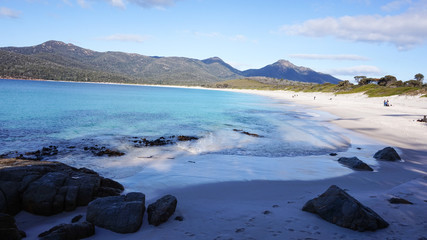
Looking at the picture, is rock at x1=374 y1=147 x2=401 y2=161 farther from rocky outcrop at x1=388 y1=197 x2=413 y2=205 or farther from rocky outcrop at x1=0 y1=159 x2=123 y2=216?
rocky outcrop at x1=0 y1=159 x2=123 y2=216

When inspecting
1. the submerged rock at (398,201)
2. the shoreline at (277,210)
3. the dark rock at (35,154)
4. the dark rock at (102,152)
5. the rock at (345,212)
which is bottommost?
the dark rock at (35,154)

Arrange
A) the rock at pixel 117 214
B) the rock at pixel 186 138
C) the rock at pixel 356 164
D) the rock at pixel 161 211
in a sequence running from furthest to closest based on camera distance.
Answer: the rock at pixel 186 138 < the rock at pixel 356 164 < the rock at pixel 161 211 < the rock at pixel 117 214

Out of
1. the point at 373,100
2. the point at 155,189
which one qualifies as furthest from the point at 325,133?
the point at 373,100

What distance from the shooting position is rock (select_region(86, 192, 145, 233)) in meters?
5.79

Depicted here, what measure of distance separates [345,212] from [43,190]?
7843 millimetres

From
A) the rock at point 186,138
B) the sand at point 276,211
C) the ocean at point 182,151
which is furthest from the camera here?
the rock at point 186,138

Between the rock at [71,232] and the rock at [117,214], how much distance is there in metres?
0.32

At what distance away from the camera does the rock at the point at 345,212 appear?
565 centimetres

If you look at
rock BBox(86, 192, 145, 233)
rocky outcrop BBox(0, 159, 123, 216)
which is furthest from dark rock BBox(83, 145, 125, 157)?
rock BBox(86, 192, 145, 233)

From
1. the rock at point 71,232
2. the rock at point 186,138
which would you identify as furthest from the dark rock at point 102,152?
the rock at point 71,232

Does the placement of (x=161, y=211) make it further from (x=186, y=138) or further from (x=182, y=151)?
(x=186, y=138)

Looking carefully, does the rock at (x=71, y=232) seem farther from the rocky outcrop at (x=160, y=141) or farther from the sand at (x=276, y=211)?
the rocky outcrop at (x=160, y=141)

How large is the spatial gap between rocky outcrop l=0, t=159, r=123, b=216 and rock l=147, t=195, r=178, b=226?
2303 millimetres

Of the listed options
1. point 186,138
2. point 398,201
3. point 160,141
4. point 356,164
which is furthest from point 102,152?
point 398,201
